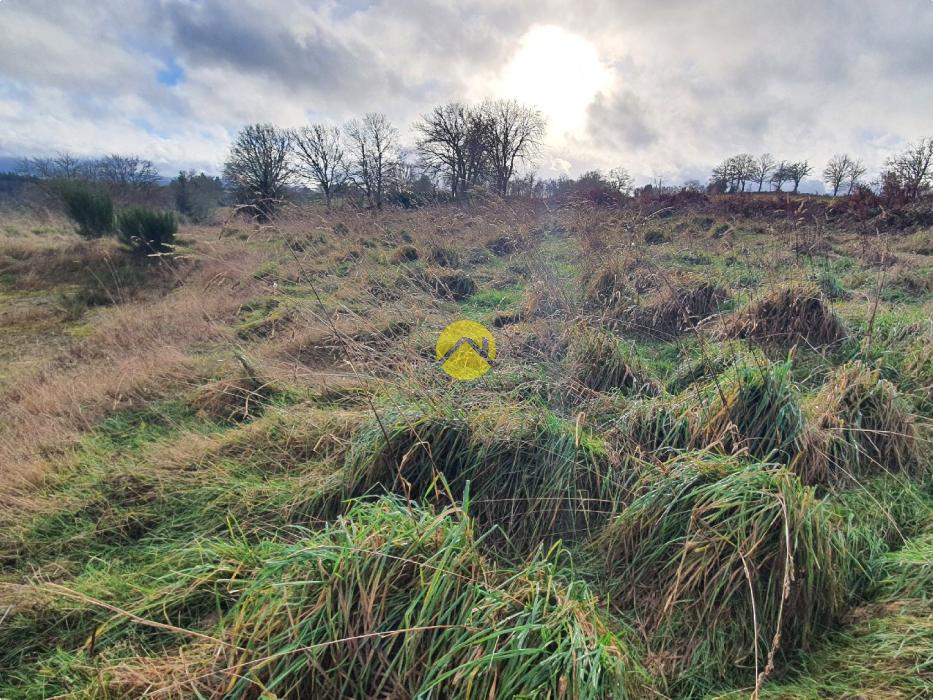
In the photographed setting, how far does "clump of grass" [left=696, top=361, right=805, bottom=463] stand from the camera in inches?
90.4

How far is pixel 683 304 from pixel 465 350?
2.77m

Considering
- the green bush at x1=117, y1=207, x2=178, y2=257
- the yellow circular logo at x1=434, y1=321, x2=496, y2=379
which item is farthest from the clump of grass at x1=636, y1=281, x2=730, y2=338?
the green bush at x1=117, y1=207, x2=178, y2=257

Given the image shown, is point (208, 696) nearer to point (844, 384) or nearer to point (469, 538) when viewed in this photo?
point (469, 538)

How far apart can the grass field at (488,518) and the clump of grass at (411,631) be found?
0.4 inches

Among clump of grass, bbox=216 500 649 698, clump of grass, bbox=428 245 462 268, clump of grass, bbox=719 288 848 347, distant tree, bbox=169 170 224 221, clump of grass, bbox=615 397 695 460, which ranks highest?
distant tree, bbox=169 170 224 221

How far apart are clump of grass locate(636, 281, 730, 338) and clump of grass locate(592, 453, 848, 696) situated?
9.99ft

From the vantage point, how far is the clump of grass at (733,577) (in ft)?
5.18

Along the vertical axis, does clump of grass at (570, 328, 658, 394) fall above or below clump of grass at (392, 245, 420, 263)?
below

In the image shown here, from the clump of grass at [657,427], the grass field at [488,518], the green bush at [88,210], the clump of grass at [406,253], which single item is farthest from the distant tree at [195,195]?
the clump of grass at [657,427]

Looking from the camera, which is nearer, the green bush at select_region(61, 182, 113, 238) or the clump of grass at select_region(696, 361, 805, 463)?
the clump of grass at select_region(696, 361, 805, 463)

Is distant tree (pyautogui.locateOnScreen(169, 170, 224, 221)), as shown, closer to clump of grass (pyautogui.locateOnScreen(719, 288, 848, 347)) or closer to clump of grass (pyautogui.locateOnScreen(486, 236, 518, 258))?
clump of grass (pyautogui.locateOnScreen(486, 236, 518, 258))

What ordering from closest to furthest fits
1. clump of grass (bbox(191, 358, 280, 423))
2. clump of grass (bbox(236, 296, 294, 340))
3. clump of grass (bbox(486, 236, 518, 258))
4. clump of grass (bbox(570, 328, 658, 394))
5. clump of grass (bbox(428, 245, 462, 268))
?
clump of grass (bbox(570, 328, 658, 394))
clump of grass (bbox(191, 358, 280, 423))
clump of grass (bbox(236, 296, 294, 340))
clump of grass (bbox(428, 245, 462, 268))
clump of grass (bbox(486, 236, 518, 258))

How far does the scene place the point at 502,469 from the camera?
2.29 metres

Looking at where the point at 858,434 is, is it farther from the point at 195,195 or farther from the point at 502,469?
the point at 195,195
